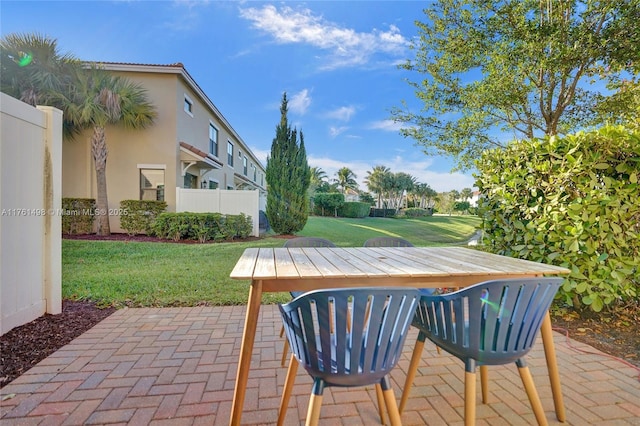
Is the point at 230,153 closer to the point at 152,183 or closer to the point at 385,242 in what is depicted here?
the point at 152,183

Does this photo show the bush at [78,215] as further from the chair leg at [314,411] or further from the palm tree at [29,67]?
the chair leg at [314,411]

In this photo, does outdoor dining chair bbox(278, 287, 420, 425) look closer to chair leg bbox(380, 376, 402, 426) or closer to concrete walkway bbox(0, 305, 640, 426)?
chair leg bbox(380, 376, 402, 426)

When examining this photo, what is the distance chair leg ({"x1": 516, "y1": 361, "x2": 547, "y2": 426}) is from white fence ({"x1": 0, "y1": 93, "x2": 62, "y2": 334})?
4125 mm

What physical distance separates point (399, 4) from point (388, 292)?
292 inches

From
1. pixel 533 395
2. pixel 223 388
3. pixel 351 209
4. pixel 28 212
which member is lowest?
pixel 223 388

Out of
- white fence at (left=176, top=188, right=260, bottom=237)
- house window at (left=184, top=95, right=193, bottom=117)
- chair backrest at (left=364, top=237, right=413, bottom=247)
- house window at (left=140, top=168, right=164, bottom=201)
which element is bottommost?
chair backrest at (left=364, top=237, right=413, bottom=247)

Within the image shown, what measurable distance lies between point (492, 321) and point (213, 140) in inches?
567

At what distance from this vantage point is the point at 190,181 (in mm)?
12156

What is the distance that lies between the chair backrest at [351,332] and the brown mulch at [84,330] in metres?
2.34

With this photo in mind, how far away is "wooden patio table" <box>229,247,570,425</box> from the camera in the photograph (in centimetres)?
163

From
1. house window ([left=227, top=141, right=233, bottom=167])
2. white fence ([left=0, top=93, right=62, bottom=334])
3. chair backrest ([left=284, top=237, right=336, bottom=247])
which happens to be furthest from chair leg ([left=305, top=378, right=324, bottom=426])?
house window ([left=227, top=141, right=233, bottom=167])

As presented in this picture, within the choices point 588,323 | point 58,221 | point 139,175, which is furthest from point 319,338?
point 139,175

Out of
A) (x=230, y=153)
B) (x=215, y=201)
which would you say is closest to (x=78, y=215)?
(x=215, y=201)

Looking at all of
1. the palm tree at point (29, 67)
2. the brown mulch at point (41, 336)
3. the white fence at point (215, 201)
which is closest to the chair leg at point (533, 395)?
the brown mulch at point (41, 336)
